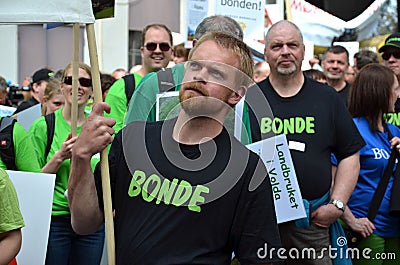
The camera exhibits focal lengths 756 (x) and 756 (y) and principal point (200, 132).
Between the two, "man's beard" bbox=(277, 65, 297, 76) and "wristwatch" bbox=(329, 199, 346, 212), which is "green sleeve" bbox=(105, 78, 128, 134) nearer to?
"man's beard" bbox=(277, 65, 297, 76)

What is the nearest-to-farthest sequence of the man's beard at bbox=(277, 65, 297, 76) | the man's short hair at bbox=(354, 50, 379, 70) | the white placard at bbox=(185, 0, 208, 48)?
the man's beard at bbox=(277, 65, 297, 76) < the white placard at bbox=(185, 0, 208, 48) < the man's short hair at bbox=(354, 50, 379, 70)

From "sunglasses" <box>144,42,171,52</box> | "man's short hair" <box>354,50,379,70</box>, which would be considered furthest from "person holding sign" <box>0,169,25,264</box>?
"man's short hair" <box>354,50,379,70</box>

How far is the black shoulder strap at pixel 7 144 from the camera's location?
4094 millimetres

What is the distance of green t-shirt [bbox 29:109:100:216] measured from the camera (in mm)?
4613

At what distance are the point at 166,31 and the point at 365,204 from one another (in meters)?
→ 1.74

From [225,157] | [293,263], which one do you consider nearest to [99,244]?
[293,263]

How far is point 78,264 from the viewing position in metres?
4.66

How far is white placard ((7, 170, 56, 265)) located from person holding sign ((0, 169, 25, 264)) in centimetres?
70

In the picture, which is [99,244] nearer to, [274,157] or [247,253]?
[274,157]

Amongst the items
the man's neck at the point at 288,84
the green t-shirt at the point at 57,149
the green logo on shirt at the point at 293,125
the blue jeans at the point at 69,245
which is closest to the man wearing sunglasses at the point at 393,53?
the man's neck at the point at 288,84

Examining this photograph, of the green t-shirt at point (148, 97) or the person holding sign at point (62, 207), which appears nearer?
the green t-shirt at point (148, 97)

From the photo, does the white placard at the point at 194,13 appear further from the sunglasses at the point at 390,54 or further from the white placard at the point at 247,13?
the sunglasses at the point at 390,54

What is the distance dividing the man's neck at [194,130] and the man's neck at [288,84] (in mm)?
1795

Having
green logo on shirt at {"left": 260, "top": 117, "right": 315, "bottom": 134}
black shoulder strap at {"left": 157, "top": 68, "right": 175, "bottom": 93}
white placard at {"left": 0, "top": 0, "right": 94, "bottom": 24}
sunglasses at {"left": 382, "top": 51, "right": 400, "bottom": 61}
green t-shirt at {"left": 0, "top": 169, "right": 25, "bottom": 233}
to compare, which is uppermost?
white placard at {"left": 0, "top": 0, "right": 94, "bottom": 24}
